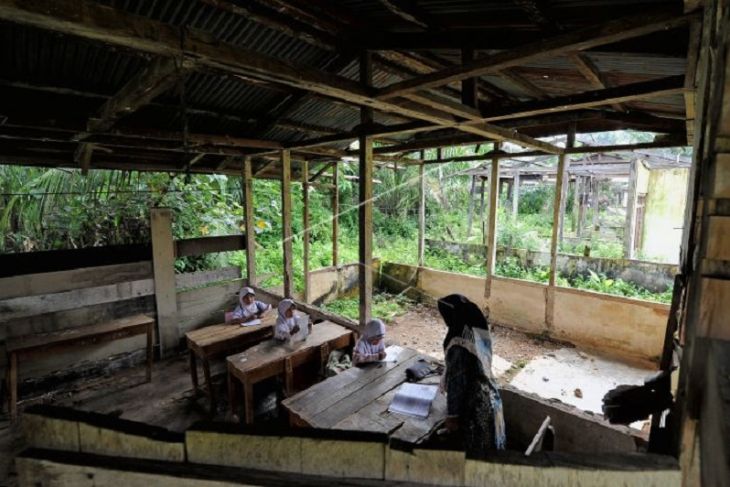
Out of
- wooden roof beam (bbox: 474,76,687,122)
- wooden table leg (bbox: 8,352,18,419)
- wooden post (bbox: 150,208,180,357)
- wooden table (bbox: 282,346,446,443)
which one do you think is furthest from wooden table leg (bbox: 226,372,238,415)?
wooden roof beam (bbox: 474,76,687,122)

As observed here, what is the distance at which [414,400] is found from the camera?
346 centimetres

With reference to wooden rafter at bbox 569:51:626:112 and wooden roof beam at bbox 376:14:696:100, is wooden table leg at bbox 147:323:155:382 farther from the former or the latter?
wooden rafter at bbox 569:51:626:112

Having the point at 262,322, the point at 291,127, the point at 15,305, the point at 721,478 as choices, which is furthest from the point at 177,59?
the point at 15,305

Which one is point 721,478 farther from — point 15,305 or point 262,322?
point 15,305

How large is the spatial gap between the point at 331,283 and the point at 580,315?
20.4 feet

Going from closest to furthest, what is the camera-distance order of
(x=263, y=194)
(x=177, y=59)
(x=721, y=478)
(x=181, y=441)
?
(x=721, y=478) → (x=181, y=441) → (x=177, y=59) → (x=263, y=194)

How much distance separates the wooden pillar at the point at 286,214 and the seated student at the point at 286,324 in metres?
1.76

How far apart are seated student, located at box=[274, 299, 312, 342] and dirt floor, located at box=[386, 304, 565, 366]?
2851 millimetres

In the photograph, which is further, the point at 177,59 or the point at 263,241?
the point at 263,241

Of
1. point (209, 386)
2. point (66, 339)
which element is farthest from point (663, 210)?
point (66, 339)

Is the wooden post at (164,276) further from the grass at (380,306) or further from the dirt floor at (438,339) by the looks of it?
the grass at (380,306)

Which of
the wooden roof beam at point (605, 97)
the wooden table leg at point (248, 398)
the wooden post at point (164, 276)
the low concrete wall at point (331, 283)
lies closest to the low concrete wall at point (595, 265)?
the low concrete wall at point (331, 283)

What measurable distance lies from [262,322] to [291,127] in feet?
9.81

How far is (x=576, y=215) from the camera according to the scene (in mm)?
16656
